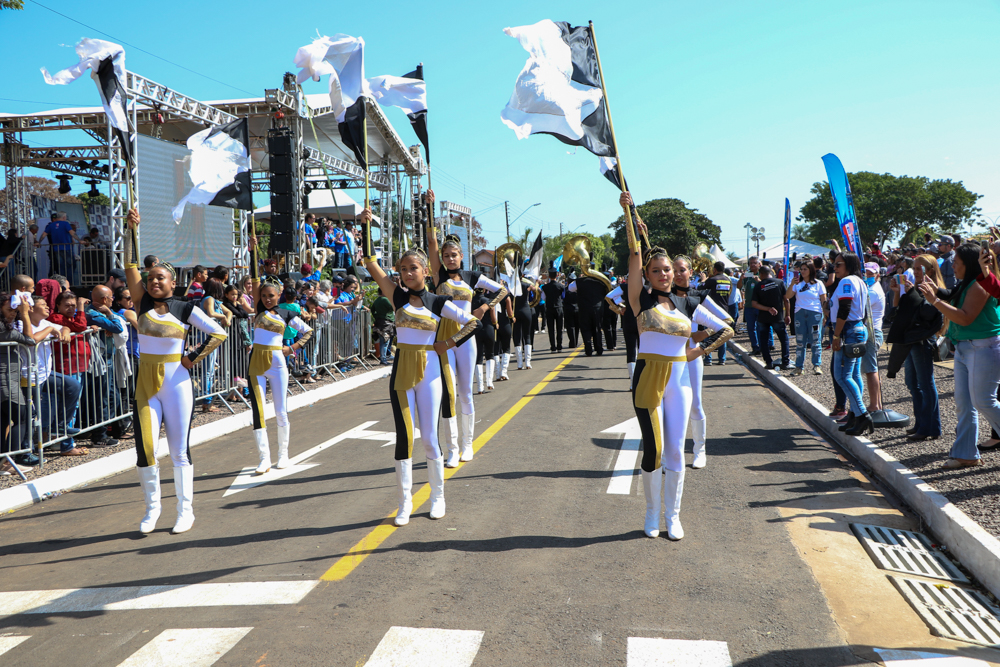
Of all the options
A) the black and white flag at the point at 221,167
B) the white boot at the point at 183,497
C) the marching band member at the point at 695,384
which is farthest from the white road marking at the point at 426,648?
the black and white flag at the point at 221,167

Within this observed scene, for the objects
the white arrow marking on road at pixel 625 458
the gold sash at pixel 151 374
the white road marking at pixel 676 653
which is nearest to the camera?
the white road marking at pixel 676 653

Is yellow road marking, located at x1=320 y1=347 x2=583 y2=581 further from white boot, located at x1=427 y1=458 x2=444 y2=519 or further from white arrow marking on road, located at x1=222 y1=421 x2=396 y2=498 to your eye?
white arrow marking on road, located at x1=222 y1=421 x2=396 y2=498

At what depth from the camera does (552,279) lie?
21.6 meters

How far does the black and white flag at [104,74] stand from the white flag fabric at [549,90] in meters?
3.79

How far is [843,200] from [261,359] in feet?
22.8

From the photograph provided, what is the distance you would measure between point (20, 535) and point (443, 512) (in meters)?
3.42

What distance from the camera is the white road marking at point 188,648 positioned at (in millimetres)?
3674

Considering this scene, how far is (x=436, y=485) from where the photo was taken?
5949 millimetres

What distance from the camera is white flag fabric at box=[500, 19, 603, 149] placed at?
6539 mm

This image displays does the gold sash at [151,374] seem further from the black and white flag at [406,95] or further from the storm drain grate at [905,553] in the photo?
the storm drain grate at [905,553]

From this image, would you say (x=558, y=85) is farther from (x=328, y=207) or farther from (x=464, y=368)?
(x=328, y=207)

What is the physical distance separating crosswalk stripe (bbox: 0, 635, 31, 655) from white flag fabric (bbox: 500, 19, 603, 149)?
5.12 m

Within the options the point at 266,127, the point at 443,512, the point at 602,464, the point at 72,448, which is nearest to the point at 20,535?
the point at 72,448

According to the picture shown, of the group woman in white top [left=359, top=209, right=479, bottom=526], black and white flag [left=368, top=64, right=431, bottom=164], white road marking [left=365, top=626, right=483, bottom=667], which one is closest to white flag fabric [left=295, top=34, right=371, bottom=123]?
black and white flag [left=368, top=64, right=431, bottom=164]
